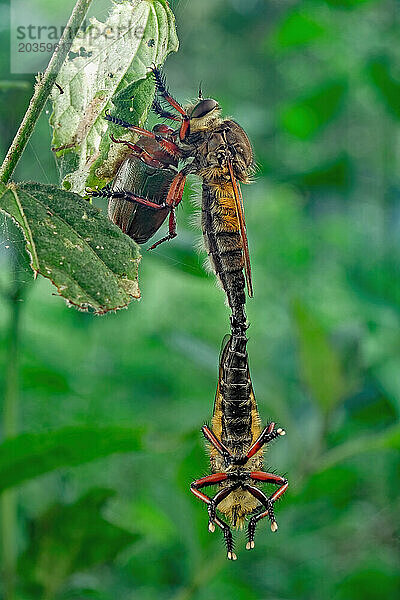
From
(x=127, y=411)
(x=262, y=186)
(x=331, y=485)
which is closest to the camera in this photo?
(x=331, y=485)

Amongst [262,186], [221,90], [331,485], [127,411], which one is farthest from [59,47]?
[221,90]

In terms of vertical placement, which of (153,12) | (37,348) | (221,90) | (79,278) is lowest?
(79,278)

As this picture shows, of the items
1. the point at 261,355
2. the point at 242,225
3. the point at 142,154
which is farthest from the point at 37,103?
the point at 261,355

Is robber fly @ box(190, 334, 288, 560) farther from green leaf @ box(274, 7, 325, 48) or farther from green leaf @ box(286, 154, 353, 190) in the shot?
green leaf @ box(274, 7, 325, 48)

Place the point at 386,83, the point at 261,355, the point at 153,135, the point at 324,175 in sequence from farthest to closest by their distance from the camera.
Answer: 1. the point at 324,175
2. the point at 261,355
3. the point at 386,83
4. the point at 153,135

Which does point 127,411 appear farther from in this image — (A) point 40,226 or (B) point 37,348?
(A) point 40,226

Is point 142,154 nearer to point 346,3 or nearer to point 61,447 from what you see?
point 61,447

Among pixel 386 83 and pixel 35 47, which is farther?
pixel 386 83

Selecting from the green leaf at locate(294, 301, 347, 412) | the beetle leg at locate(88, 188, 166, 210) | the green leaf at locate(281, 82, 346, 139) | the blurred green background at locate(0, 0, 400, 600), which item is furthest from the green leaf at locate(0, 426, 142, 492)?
the green leaf at locate(281, 82, 346, 139)
